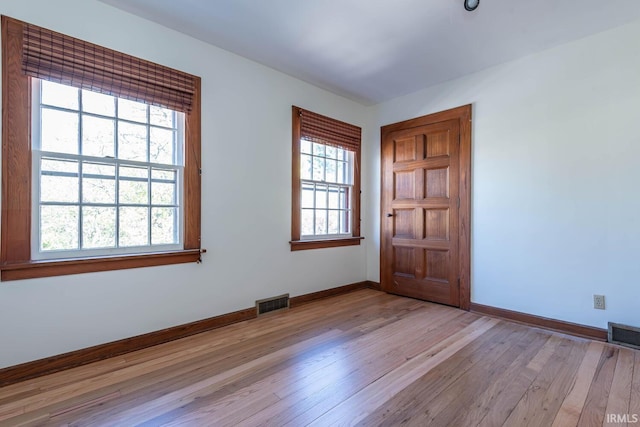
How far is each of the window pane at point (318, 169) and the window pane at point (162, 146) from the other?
1641 millimetres

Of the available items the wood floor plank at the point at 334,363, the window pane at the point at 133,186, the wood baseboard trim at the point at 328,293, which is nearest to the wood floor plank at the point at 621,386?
the wood floor plank at the point at 334,363

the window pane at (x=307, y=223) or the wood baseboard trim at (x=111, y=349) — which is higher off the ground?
the window pane at (x=307, y=223)

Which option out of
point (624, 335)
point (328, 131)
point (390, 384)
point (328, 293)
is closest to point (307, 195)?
point (328, 131)

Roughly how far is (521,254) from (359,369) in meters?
2.04

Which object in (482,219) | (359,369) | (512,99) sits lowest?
(359,369)

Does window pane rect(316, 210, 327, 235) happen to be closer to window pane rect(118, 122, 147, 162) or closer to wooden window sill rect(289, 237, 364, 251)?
wooden window sill rect(289, 237, 364, 251)

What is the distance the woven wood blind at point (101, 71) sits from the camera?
194 centimetres

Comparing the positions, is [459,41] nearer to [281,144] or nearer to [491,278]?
[281,144]

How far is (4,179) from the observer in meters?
1.86

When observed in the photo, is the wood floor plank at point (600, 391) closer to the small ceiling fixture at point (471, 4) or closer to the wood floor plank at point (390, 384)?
the wood floor plank at point (390, 384)

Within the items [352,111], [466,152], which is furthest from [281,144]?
[466,152]

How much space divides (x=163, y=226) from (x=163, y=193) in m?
0.28

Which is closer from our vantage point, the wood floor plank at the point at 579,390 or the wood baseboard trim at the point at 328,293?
the wood floor plank at the point at 579,390

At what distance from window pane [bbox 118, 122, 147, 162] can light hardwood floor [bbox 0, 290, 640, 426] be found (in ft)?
5.00
